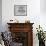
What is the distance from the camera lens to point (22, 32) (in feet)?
18.2

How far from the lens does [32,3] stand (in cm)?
570

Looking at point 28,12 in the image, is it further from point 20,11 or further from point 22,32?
point 22,32

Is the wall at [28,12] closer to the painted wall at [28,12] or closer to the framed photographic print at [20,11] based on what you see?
the painted wall at [28,12]

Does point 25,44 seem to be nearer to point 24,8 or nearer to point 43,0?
point 24,8

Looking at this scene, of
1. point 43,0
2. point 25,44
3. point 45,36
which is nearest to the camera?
point 45,36

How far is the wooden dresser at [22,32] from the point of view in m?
5.48

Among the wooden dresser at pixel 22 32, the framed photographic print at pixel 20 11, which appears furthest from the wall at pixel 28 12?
the wooden dresser at pixel 22 32

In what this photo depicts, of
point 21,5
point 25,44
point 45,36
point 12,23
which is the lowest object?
point 25,44

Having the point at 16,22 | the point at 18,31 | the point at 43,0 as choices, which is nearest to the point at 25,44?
the point at 18,31

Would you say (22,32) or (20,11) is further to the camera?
(20,11)

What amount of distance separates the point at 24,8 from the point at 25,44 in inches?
56.4

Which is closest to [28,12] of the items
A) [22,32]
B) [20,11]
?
[20,11]

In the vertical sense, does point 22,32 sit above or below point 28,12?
below

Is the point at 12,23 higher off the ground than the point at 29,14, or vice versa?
the point at 29,14
